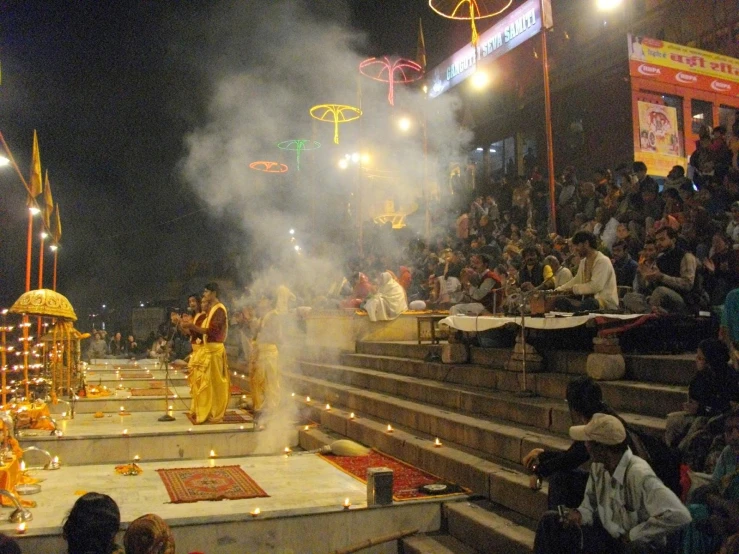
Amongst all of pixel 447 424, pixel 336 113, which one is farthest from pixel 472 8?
pixel 447 424

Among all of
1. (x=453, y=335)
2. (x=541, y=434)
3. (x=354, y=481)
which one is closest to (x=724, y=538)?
(x=541, y=434)

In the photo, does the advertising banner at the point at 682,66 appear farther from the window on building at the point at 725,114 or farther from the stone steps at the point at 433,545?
the stone steps at the point at 433,545

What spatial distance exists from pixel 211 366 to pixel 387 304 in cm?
362

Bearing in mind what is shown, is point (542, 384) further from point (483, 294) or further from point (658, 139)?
point (658, 139)

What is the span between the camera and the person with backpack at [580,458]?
3416mm

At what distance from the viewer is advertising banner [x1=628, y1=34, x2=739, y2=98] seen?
18.4 m

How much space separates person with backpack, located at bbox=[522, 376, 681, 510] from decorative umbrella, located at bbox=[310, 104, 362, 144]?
12.6m

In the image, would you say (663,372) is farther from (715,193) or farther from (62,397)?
(62,397)

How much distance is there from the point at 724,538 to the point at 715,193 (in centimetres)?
720

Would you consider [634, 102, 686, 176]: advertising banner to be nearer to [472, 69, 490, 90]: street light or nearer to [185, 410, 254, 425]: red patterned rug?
[472, 69, 490, 90]: street light

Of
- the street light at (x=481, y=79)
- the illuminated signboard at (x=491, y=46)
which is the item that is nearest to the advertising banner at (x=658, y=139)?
the illuminated signboard at (x=491, y=46)

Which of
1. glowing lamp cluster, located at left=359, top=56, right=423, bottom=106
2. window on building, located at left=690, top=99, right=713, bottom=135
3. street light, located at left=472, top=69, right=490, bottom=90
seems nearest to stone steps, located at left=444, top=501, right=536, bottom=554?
glowing lamp cluster, located at left=359, top=56, right=423, bottom=106

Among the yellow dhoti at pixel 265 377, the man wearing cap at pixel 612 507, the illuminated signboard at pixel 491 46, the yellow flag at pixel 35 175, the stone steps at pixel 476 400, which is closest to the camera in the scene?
the man wearing cap at pixel 612 507

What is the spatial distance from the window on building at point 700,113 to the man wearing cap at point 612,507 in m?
19.0
